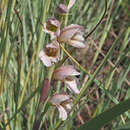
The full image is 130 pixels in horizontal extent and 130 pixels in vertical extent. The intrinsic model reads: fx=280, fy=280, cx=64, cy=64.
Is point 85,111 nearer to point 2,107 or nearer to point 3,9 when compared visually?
point 2,107

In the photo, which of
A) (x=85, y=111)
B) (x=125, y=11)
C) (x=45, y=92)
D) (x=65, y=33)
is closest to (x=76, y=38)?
(x=65, y=33)

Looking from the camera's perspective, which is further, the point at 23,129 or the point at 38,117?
the point at 23,129

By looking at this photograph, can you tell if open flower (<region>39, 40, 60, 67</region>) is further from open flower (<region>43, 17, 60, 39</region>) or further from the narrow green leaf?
the narrow green leaf

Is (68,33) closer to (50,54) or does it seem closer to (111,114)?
(50,54)

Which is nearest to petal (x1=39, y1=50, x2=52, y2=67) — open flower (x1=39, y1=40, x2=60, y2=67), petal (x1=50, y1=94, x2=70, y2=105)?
open flower (x1=39, y1=40, x2=60, y2=67)

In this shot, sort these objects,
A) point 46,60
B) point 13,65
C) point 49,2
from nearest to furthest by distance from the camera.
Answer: point 46,60 → point 49,2 → point 13,65

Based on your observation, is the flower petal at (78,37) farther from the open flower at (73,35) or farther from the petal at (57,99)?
the petal at (57,99)
